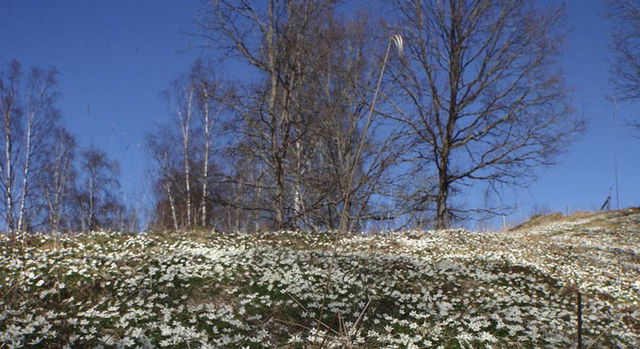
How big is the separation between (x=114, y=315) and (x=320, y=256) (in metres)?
4.14

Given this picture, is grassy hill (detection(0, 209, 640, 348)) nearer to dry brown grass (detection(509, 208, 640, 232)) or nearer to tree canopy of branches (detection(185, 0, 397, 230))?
tree canopy of branches (detection(185, 0, 397, 230))

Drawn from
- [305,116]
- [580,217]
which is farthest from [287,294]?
[580,217]

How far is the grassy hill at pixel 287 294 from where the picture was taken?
5.30 meters

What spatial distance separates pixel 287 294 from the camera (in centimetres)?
440

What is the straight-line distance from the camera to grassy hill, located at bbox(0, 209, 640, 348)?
5.30 meters

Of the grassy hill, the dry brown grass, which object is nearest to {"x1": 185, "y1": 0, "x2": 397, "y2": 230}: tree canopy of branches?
the grassy hill

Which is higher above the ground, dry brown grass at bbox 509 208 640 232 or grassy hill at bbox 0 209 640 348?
dry brown grass at bbox 509 208 640 232

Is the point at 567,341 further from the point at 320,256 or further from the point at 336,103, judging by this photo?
the point at 336,103

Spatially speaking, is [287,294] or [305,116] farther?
[305,116]

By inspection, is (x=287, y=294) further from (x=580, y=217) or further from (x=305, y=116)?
(x=580, y=217)


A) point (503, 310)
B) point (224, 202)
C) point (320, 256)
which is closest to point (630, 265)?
point (503, 310)

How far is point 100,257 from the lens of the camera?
8.01m

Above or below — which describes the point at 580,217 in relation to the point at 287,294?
above

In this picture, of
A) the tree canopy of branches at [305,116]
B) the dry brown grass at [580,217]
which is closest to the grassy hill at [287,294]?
the tree canopy of branches at [305,116]
